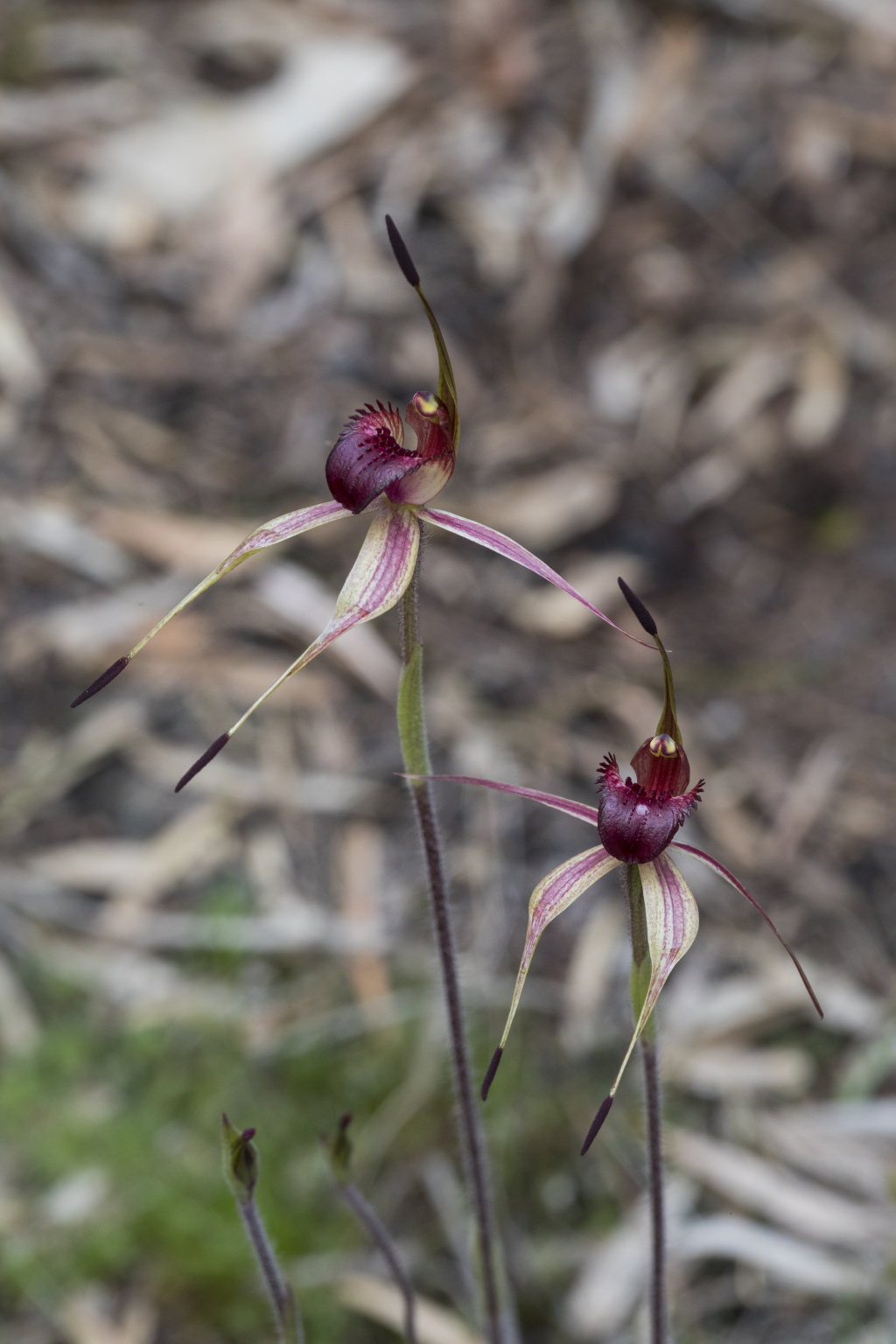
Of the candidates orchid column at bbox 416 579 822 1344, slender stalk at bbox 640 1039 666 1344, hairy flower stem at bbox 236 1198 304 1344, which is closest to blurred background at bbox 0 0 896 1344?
hairy flower stem at bbox 236 1198 304 1344

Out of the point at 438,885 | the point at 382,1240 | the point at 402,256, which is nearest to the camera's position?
the point at 402,256

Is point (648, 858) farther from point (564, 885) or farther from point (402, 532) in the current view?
point (402, 532)

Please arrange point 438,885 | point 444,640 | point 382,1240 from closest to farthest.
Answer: point 438,885 → point 382,1240 → point 444,640

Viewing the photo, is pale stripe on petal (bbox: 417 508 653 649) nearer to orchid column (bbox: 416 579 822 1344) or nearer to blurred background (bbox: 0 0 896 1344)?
Result: orchid column (bbox: 416 579 822 1344)

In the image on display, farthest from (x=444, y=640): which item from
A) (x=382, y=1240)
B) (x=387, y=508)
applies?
(x=387, y=508)

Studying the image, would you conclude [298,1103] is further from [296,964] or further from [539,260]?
[539,260]

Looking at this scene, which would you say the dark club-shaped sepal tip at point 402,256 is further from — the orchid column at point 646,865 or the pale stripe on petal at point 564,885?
the pale stripe on petal at point 564,885

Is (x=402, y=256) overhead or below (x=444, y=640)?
below

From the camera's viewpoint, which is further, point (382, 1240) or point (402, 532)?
point (382, 1240)
